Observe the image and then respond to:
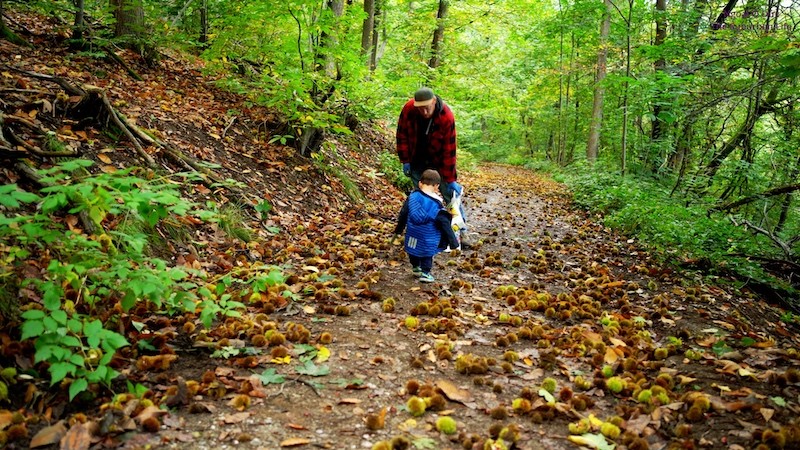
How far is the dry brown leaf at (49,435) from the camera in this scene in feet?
6.79

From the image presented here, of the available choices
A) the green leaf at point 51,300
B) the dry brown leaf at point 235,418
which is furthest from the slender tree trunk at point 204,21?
the dry brown leaf at point 235,418

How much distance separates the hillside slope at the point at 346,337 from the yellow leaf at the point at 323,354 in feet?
0.07

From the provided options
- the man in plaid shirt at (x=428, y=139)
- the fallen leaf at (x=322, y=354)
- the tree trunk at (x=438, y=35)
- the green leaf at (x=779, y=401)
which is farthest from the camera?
the tree trunk at (x=438, y=35)

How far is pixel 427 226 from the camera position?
4.96 metres

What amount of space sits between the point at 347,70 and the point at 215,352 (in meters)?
5.59

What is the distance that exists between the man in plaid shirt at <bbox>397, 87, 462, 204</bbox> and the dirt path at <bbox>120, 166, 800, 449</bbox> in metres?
1.29

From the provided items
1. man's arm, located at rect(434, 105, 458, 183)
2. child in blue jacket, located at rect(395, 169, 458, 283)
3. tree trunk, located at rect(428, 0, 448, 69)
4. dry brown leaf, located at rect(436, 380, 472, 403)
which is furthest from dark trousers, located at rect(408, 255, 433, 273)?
tree trunk, located at rect(428, 0, 448, 69)

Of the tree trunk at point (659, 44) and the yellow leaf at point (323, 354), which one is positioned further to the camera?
the tree trunk at point (659, 44)

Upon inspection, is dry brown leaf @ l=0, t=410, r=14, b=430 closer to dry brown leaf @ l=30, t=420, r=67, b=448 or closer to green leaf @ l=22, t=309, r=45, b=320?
dry brown leaf @ l=30, t=420, r=67, b=448

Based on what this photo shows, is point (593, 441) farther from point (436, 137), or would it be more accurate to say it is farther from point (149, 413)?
point (436, 137)

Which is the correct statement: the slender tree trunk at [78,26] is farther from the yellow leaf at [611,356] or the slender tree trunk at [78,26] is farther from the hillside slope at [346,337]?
the yellow leaf at [611,356]

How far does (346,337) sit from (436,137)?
3.15m

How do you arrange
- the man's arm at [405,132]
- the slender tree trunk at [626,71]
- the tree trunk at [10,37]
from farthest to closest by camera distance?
the slender tree trunk at [626,71] < the tree trunk at [10,37] < the man's arm at [405,132]

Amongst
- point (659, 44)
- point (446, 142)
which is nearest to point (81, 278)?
point (446, 142)
